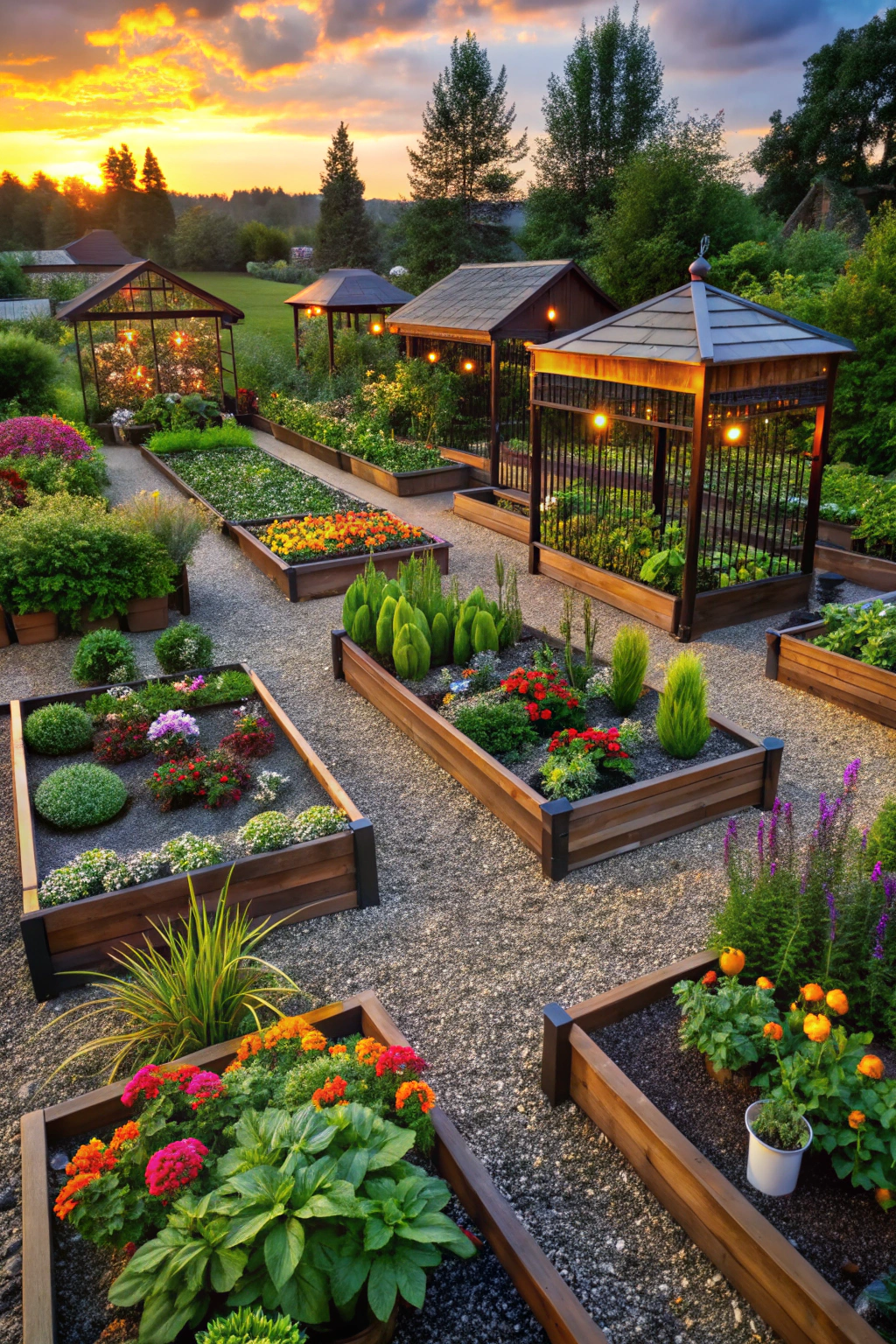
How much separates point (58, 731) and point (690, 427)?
523cm

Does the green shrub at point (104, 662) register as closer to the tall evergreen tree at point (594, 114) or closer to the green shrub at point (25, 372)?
the green shrub at point (25, 372)

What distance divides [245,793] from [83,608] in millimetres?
3760

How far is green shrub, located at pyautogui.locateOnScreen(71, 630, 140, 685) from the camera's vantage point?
655cm

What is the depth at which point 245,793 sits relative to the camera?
5129 mm

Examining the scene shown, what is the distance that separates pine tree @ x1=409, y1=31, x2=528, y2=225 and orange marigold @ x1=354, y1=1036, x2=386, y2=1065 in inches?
1480

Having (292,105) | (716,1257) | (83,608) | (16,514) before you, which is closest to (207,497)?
(16,514)

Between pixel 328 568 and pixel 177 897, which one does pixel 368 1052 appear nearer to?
pixel 177 897

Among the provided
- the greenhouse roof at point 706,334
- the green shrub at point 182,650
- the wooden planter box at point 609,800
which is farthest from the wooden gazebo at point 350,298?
the wooden planter box at point 609,800

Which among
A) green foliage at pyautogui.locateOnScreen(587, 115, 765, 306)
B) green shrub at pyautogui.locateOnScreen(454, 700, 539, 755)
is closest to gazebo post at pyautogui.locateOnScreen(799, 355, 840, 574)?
green shrub at pyautogui.locateOnScreen(454, 700, 539, 755)

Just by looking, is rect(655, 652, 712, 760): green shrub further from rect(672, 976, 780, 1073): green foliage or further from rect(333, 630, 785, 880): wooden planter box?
rect(672, 976, 780, 1073): green foliage

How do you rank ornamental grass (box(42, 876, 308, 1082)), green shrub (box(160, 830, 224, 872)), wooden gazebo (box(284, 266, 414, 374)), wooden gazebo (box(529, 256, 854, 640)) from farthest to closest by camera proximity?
wooden gazebo (box(284, 266, 414, 374)), wooden gazebo (box(529, 256, 854, 640)), green shrub (box(160, 830, 224, 872)), ornamental grass (box(42, 876, 308, 1082))

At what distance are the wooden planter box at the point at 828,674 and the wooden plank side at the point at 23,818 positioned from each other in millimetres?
5233

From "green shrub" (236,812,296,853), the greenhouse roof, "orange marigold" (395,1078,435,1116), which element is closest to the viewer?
"orange marigold" (395,1078,435,1116)

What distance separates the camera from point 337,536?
9.36 m
